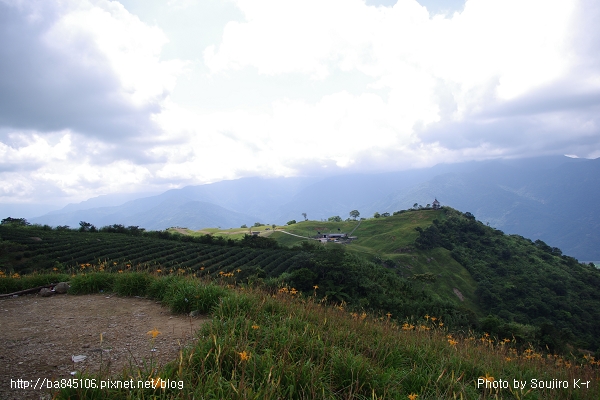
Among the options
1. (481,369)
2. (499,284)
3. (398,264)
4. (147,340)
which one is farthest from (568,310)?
(147,340)

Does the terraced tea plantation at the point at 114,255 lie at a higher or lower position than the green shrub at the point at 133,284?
lower

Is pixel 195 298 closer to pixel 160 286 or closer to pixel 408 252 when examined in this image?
pixel 160 286

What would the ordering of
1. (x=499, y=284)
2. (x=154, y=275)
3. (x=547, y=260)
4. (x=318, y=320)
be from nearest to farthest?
(x=318, y=320)
(x=154, y=275)
(x=499, y=284)
(x=547, y=260)

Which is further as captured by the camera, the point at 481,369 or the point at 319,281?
the point at 319,281

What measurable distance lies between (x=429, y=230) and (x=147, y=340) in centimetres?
8531

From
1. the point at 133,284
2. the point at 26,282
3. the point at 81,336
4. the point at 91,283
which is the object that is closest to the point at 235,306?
the point at 81,336

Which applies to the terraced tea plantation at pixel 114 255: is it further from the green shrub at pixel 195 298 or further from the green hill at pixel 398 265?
the green shrub at pixel 195 298

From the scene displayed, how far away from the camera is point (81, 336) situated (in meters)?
4.98

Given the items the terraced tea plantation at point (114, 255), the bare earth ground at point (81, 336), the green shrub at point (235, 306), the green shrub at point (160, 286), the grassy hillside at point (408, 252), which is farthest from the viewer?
the grassy hillside at point (408, 252)

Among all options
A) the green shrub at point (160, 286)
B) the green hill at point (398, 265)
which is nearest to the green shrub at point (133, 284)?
the green shrub at point (160, 286)

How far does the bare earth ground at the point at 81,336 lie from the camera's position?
3861 mm

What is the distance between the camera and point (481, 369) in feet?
15.2

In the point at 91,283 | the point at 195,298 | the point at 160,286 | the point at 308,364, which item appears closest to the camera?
the point at 308,364

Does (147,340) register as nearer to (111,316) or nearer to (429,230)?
(111,316)
